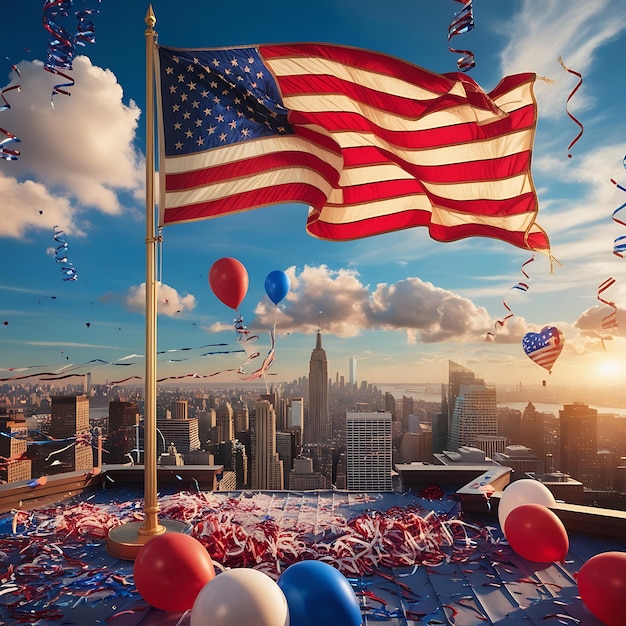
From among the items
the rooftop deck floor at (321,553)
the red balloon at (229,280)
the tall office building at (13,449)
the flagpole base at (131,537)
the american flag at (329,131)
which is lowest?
the rooftop deck floor at (321,553)

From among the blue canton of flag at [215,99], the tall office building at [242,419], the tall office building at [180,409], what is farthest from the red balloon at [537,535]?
the tall office building at [242,419]

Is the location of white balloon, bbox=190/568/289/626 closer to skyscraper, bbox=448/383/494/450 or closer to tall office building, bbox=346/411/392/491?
tall office building, bbox=346/411/392/491

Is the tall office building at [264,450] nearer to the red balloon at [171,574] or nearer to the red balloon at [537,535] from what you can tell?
the red balloon at [537,535]

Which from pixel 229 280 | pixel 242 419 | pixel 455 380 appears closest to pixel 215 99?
pixel 229 280

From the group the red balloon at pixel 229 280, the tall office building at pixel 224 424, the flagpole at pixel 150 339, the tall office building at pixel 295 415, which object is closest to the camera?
the flagpole at pixel 150 339

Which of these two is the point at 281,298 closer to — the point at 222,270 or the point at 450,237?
the point at 222,270

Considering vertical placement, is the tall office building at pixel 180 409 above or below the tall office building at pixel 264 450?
above
